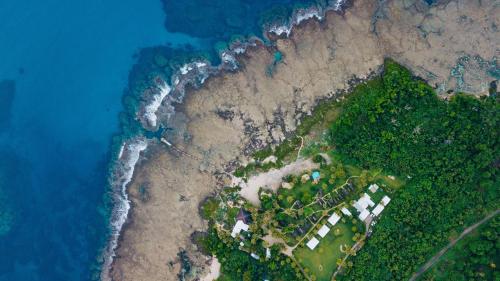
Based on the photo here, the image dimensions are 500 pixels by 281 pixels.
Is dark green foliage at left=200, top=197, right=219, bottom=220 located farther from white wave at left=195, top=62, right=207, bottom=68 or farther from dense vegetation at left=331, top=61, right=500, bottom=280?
dense vegetation at left=331, top=61, right=500, bottom=280

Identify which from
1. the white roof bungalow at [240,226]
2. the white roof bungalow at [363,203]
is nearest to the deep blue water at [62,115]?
the white roof bungalow at [240,226]

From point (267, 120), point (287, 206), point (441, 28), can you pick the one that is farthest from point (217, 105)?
point (441, 28)

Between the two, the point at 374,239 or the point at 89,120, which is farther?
the point at 89,120

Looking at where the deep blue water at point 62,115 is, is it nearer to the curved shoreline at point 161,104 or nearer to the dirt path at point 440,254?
the curved shoreline at point 161,104

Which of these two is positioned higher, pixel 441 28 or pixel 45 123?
pixel 45 123

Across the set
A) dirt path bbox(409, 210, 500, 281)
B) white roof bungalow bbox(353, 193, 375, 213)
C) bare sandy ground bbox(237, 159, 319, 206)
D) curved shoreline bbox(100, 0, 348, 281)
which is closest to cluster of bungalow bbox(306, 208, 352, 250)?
white roof bungalow bbox(353, 193, 375, 213)

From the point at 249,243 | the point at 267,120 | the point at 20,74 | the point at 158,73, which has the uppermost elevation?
the point at 20,74

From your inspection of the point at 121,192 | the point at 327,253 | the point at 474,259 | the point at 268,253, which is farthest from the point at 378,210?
the point at 121,192

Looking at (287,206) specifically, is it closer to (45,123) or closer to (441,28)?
(441,28)
